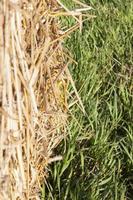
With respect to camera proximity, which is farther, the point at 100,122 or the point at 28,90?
the point at 100,122

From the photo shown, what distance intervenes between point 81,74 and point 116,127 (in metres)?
0.36

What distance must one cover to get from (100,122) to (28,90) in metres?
0.88

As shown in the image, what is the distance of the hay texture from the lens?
1.99 metres

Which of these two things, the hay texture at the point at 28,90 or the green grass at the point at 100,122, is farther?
the green grass at the point at 100,122

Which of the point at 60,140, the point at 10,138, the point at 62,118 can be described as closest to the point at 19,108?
the point at 10,138

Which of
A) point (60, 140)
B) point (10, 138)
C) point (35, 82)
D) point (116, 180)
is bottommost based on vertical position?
point (116, 180)

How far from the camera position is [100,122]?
114 inches

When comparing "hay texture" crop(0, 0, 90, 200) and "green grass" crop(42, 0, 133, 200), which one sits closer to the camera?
"hay texture" crop(0, 0, 90, 200)

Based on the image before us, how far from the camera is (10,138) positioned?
2.06m

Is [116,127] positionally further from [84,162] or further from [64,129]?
[64,129]

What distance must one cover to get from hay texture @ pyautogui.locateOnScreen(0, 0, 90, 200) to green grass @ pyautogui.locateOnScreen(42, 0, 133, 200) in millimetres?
193

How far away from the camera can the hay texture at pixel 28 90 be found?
1.99 meters

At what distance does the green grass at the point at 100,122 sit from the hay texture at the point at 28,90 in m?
0.19

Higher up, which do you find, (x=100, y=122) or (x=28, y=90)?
(x=28, y=90)
